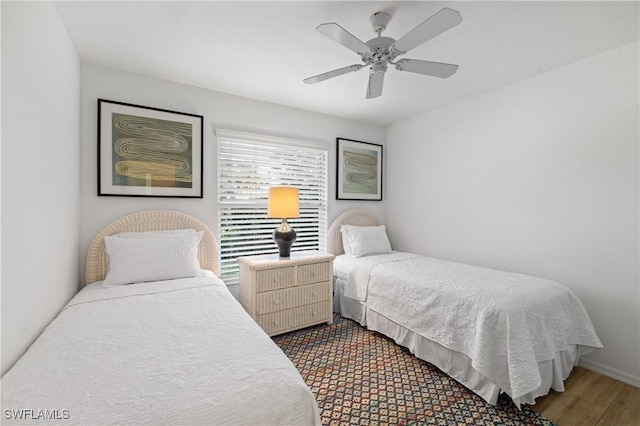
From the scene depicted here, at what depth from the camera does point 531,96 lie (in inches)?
101

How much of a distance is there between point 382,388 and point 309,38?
8.17 feet

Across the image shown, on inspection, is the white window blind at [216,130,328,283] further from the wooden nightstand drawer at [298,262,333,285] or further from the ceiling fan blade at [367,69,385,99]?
the ceiling fan blade at [367,69,385,99]

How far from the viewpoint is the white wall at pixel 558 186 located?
82.2 inches

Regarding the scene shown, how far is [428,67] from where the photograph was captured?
1836mm

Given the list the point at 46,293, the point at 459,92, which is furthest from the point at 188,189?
the point at 459,92

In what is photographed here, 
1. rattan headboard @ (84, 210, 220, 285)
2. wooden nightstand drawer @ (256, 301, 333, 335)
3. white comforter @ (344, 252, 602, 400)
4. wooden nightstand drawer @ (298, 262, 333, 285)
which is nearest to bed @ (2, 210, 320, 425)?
rattan headboard @ (84, 210, 220, 285)

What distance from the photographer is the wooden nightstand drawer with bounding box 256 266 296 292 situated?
8.29 feet

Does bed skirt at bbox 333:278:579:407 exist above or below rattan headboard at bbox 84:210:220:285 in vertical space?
below

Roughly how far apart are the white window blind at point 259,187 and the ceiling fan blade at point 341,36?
1630 mm

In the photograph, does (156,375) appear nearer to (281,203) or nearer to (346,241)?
(281,203)

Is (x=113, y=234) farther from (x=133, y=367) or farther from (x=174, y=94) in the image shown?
(x=133, y=367)

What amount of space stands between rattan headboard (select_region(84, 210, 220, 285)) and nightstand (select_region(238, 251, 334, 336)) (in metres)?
0.30

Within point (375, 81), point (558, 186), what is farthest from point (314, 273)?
point (558, 186)

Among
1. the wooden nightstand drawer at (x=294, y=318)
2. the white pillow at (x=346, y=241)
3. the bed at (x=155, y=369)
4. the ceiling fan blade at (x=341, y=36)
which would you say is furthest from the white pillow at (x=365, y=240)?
the ceiling fan blade at (x=341, y=36)
